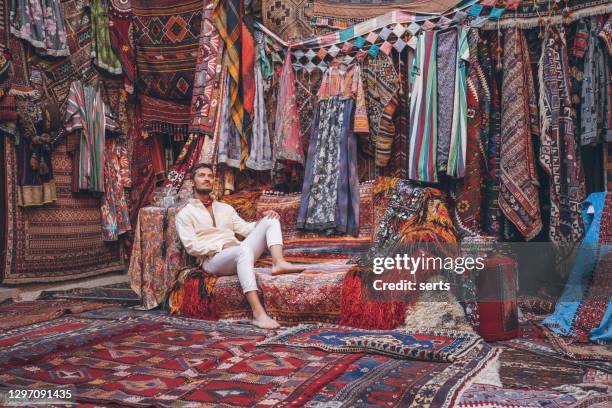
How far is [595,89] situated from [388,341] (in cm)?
238

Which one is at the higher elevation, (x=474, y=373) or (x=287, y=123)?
(x=287, y=123)

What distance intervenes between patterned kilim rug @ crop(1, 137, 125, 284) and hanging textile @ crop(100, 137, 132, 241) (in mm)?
100

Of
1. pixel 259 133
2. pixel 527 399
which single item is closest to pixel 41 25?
pixel 259 133

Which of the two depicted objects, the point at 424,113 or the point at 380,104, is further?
the point at 380,104

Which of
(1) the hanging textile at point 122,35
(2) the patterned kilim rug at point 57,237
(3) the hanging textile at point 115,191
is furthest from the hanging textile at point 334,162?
(2) the patterned kilim rug at point 57,237

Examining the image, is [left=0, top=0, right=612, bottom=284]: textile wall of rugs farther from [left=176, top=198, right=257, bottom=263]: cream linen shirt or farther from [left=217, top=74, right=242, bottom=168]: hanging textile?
[left=176, top=198, right=257, bottom=263]: cream linen shirt

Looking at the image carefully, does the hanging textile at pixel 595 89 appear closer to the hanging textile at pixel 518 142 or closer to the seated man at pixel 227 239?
the hanging textile at pixel 518 142

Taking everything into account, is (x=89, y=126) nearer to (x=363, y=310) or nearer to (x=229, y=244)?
(x=229, y=244)

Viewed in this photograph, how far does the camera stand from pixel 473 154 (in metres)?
4.09

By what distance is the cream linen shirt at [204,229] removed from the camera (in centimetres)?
399

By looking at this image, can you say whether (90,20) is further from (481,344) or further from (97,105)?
(481,344)

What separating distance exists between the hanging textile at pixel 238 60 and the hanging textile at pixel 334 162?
0.65 meters

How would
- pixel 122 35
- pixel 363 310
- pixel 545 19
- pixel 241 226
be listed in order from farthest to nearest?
pixel 122 35 < pixel 241 226 < pixel 545 19 < pixel 363 310

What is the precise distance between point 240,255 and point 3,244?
228 cm
